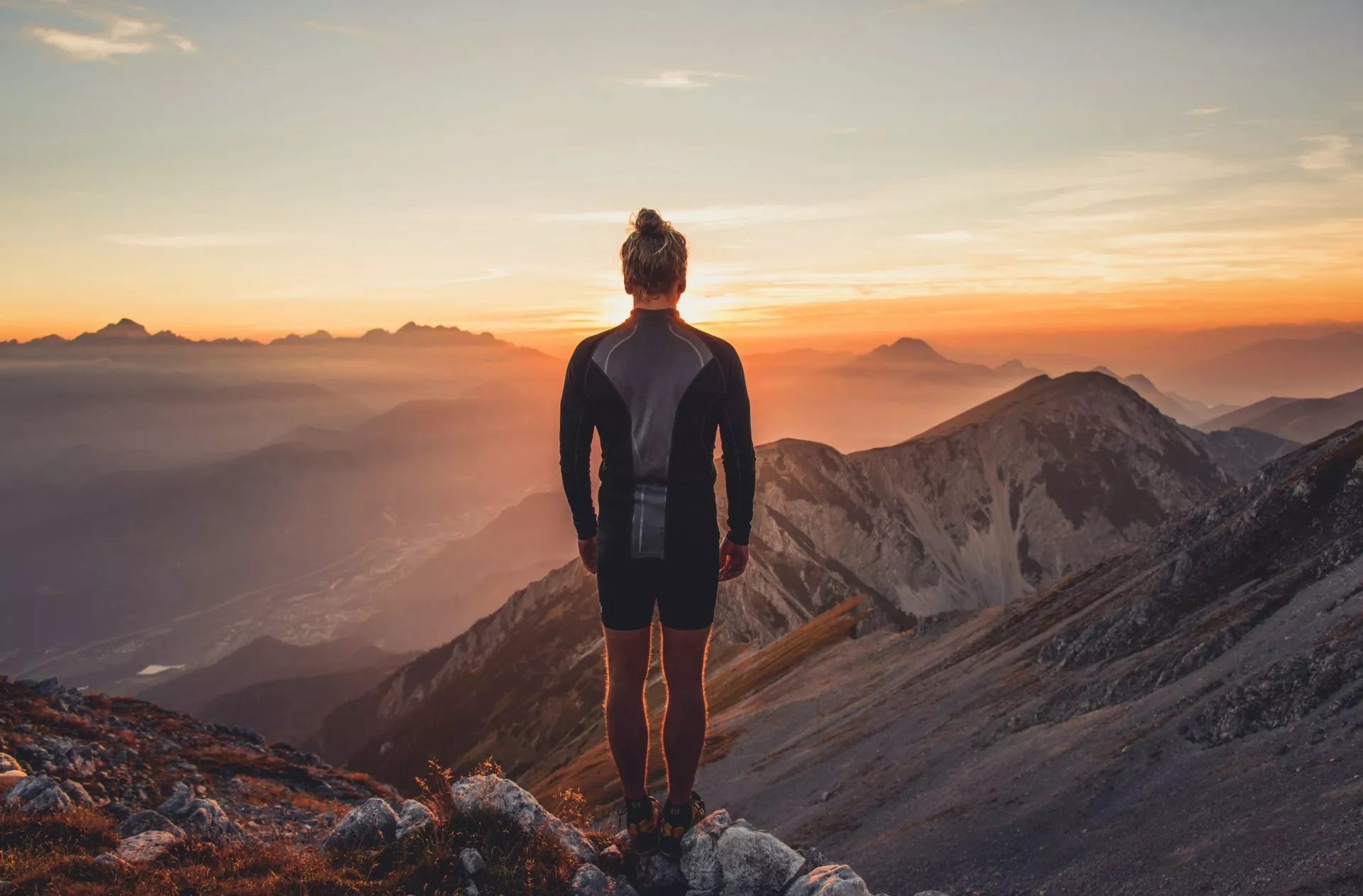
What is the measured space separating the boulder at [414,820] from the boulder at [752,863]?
297 cm

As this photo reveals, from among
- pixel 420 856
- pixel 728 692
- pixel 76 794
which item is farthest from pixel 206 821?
pixel 728 692

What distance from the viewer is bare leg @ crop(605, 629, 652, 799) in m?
7.40

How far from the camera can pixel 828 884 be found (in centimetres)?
739

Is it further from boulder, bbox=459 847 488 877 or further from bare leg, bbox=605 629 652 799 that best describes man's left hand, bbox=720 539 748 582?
boulder, bbox=459 847 488 877

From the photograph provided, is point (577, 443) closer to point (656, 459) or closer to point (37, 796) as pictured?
point (656, 459)

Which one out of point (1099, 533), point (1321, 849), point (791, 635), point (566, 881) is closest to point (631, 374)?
point (566, 881)

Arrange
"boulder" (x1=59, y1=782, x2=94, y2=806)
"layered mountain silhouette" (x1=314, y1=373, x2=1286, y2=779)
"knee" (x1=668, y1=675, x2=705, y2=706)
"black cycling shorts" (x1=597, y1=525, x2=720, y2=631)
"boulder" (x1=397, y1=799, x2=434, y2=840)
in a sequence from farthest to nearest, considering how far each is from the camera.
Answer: "layered mountain silhouette" (x1=314, y1=373, x2=1286, y2=779)
"boulder" (x1=59, y1=782, x2=94, y2=806)
"boulder" (x1=397, y1=799, x2=434, y2=840)
"knee" (x1=668, y1=675, x2=705, y2=706)
"black cycling shorts" (x1=597, y1=525, x2=720, y2=631)

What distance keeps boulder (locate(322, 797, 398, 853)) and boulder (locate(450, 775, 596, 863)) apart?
72 cm

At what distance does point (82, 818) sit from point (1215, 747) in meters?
30.2

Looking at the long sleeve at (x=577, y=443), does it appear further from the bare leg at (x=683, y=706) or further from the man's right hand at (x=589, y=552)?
the bare leg at (x=683, y=706)

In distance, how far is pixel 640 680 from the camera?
7.68m

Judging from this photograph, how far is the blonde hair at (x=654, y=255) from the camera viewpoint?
7164 mm

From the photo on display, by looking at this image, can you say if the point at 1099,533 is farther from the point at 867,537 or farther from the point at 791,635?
the point at 791,635

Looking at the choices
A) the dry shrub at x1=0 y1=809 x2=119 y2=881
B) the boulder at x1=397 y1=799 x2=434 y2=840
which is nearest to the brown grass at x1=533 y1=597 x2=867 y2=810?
the boulder at x1=397 y1=799 x2=434 y2=840
